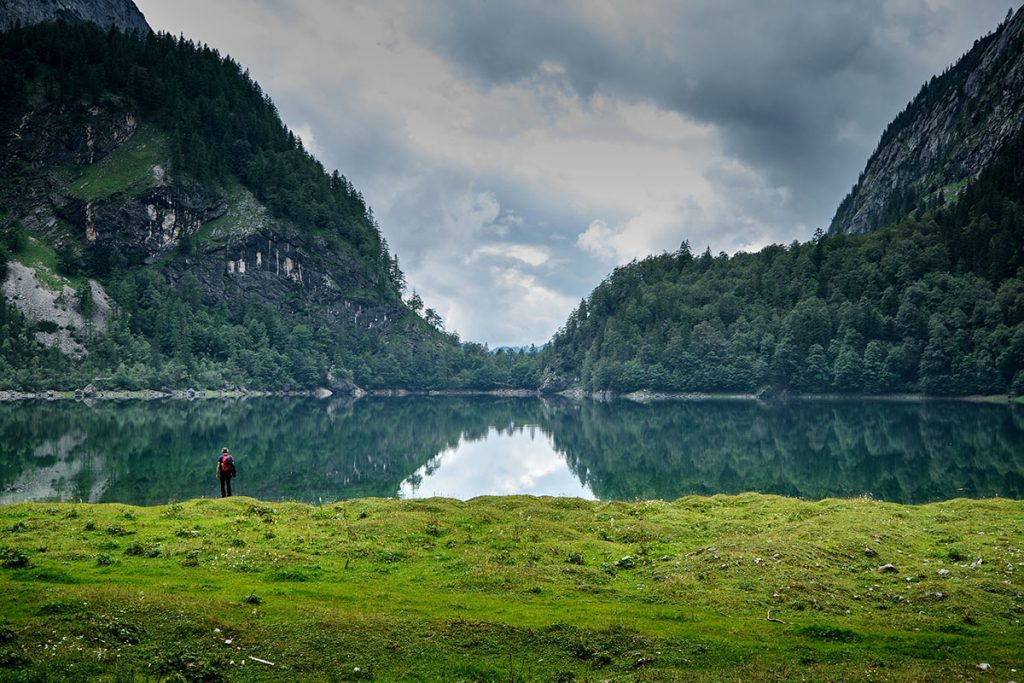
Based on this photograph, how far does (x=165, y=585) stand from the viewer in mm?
18219

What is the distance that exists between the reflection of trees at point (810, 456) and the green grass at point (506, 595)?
29.9 meters

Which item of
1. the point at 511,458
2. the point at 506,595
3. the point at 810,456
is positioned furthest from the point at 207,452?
the point at 506,595

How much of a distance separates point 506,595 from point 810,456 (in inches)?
2671

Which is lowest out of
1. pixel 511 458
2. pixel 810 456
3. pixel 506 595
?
pixel 810 456

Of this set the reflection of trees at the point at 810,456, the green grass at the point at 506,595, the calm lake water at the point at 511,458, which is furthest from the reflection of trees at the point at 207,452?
the green grass at the point at 506,595

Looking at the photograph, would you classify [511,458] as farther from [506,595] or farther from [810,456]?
[506,595]

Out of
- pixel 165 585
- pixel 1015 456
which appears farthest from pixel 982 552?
pixel 1015 456

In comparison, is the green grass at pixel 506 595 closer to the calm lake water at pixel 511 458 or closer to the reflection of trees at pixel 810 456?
the calm lake water at pixel 511 458

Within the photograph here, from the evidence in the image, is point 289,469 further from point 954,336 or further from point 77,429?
point 954,336

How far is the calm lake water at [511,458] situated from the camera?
5553 centimetres

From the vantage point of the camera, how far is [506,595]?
1878 centimetres

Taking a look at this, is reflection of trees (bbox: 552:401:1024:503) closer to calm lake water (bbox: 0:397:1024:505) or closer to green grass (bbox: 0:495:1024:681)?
calm lake water (bbox: 0:397:1024:505)

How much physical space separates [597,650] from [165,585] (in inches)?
451

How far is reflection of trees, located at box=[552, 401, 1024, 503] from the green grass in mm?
29867
